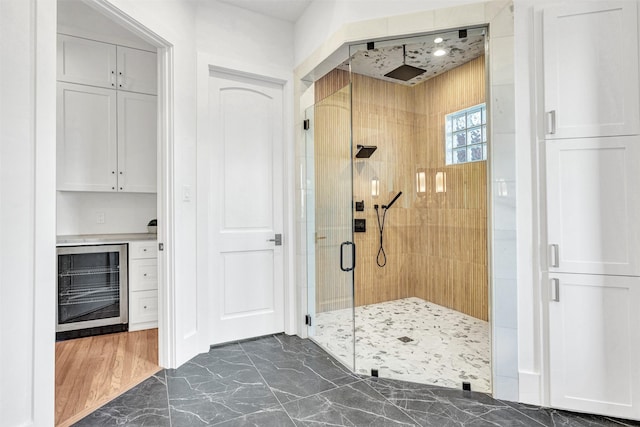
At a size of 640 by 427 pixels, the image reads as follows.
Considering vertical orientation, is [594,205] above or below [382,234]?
above

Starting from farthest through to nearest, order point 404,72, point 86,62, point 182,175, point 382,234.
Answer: point 382,234 → point 86,62 → point 404,72 → point 182,175

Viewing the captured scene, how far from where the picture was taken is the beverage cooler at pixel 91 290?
2.91 m

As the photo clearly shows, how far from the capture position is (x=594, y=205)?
5.87ft

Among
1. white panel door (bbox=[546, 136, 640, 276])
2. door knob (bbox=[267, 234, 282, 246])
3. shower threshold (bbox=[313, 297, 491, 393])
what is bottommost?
shower threshold (bbox=[313, 297, 491, 393])

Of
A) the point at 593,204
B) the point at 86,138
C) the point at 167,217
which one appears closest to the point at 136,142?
the point at 86,138

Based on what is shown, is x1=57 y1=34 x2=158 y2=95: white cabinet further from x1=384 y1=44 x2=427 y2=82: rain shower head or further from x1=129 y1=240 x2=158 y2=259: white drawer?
x1=384 y1=44 x2=427 y2=82: rain shower head

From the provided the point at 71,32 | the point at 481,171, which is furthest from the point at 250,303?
the point at 71,32

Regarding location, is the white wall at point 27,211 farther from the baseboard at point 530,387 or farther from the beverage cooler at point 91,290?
the baseboard at point 530,387

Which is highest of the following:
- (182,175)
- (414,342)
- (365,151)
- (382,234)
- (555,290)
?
(365,151)

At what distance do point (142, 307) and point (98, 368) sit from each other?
84cm

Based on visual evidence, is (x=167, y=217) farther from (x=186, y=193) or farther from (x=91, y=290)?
(x=91, y=290)

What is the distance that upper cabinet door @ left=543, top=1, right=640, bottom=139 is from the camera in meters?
1.72

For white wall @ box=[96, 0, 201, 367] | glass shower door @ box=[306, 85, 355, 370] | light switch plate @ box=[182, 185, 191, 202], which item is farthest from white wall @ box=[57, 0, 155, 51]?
glass shower door @ box=[306, 85, 355, 370]

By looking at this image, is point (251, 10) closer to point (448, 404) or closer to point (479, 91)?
point (479, 91)
